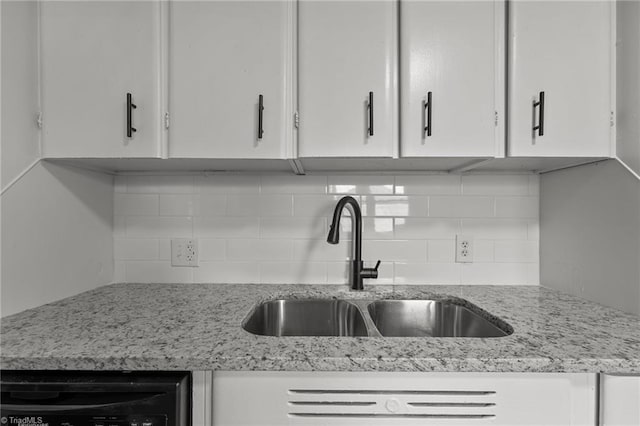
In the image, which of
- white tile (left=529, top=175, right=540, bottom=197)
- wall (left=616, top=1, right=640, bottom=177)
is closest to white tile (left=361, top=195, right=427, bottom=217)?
white tile (left=529, top=175, right=540, bottom=197)

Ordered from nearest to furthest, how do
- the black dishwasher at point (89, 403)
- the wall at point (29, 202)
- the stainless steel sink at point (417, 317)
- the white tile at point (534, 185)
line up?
the black dishwasher at point (89, 403)
the wall at point (29, 202)
the stainless steel sink at point (417, 317)
the white tile at point (534, 185)

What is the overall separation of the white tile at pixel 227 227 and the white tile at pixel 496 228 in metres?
0.92

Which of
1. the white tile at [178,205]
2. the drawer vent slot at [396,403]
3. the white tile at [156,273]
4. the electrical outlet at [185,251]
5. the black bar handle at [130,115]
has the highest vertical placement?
the black bar handle at [130,115]

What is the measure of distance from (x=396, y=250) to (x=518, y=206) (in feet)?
1.85

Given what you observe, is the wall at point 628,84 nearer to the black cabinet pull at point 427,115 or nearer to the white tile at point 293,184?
the black cabinet pull at point 427,115

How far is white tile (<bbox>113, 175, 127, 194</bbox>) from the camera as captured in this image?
4.90 feet

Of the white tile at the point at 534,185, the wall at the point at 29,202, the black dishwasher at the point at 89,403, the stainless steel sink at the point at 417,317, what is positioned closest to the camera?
the black dishwasher at the point at 89,403

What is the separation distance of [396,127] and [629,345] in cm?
83

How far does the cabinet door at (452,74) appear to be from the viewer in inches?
43.3

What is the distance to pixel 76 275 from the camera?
128 cm

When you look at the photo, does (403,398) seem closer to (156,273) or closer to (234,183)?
(234,183)

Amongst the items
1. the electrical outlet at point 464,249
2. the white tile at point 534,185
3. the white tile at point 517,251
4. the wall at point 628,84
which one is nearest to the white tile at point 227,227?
the electrical outlet at point 464,249

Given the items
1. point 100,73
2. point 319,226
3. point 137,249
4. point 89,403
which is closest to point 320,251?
point 319,226

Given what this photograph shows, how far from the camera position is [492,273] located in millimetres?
1473
